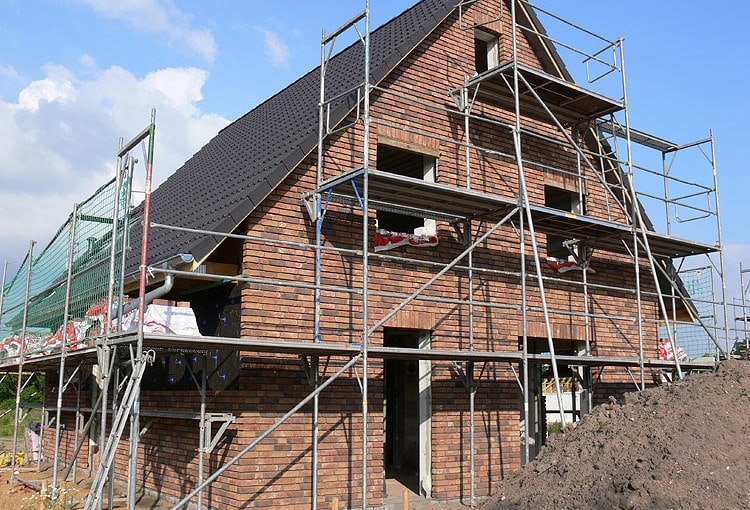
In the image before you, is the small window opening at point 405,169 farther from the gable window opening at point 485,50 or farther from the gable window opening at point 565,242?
the gable window opening at point 565,242

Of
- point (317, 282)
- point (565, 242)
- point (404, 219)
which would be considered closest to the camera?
point (317, 282)

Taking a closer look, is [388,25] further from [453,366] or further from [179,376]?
[179,376]

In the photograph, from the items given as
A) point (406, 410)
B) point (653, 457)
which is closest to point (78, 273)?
point (406, 410)

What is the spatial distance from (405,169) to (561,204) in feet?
10.9

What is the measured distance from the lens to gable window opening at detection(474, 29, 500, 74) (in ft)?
42.6

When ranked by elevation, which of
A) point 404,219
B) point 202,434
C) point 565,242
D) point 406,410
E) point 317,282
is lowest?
point 202,434

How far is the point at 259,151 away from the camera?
11039 millimetres

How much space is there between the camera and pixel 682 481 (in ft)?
22.1

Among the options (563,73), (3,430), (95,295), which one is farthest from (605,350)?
(3,430)

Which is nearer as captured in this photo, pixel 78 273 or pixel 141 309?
pixel 141 309

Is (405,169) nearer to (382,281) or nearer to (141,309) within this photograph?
(382,281)

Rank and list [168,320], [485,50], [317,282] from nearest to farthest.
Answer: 1. [168,320]
2. [317,282]
3. [485,50]

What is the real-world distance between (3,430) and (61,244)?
58.1ft

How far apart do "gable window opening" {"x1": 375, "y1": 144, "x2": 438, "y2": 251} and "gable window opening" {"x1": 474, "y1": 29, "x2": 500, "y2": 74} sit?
207 cm
